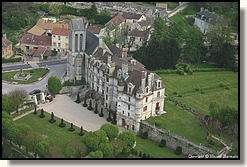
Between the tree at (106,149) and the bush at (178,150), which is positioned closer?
the tree at (106,149)

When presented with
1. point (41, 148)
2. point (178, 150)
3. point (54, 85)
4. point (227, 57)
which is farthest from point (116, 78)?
point (227, 57)

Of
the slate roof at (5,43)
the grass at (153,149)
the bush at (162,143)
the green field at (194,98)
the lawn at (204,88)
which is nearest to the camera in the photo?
the grass at (153,149)

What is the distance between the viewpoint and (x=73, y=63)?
91.8 m

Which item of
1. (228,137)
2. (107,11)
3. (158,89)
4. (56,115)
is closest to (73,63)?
(56,115)

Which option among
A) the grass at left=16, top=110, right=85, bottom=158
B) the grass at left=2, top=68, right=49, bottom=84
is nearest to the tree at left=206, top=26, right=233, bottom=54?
the grass at left=2, top=68, right=49, bottom=84

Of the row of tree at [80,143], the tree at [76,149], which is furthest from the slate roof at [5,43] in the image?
the tree at [76,149]

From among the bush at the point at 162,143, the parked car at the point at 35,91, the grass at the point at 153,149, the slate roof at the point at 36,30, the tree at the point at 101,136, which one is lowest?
the grass at the point at 153,149

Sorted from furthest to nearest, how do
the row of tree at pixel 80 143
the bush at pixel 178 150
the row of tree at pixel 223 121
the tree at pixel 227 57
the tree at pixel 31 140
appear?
the tree at pixel 227 57 → the row of tree at pixel 223 121 → the bush at pixel 178 150 → the tree at pixel 31 140 → the row of tree at pixel 80 143

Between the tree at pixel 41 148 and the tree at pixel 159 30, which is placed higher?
the tree at pixel 159 30

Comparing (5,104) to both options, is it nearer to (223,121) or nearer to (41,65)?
(41,65)

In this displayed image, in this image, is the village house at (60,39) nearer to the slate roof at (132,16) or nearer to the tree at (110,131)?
the slate roof at (132,16)

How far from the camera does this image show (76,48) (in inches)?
3595

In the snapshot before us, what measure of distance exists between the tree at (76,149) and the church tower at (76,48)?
28423 mm

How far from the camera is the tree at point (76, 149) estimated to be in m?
64.1
